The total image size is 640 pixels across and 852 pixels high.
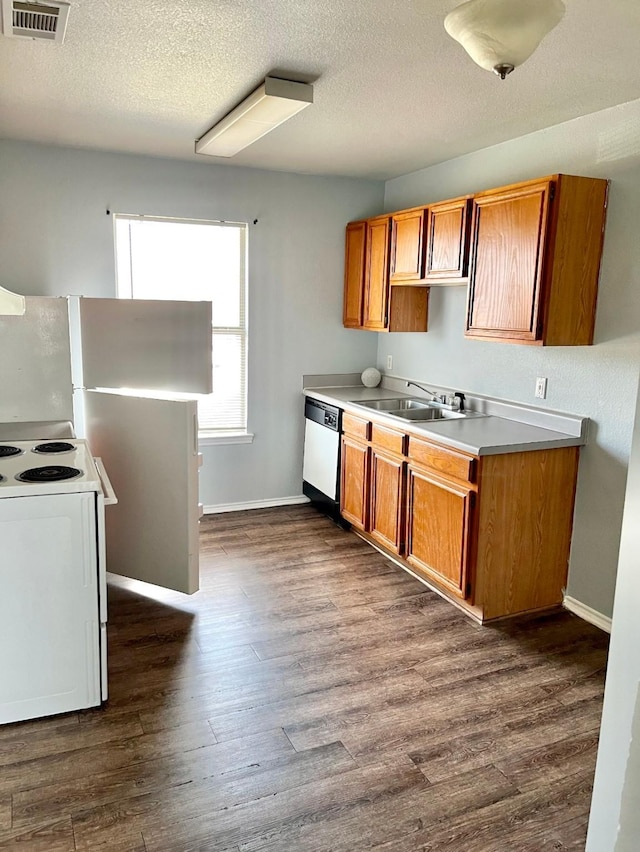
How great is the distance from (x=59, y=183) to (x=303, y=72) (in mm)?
2157

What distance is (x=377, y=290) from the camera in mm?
4445

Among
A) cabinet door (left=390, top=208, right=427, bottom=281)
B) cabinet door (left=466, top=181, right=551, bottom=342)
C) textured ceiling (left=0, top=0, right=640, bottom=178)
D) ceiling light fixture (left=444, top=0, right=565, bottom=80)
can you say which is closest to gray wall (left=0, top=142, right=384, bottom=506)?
textured ceiling (left=0, top=0, right=640, bottom=178)

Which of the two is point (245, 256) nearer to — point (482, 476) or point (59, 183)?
point (59, 183)

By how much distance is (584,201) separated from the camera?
299 centimetres

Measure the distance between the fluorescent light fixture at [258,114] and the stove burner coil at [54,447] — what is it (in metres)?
1.75

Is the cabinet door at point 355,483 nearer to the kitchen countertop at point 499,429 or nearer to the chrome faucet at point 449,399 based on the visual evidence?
the kitchen countertop at point 499,429

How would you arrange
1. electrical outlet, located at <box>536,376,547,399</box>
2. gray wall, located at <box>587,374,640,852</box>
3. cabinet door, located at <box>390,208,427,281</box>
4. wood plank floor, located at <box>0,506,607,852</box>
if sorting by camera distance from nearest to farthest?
gray wall, located at <box>587,374,640,852</box>, wood plank floor, located at <box>0,506,607,852</box>, electrical outlet, located at <box>536,376,547,399</box>, cabinet door, located at <box>390,208,427,281</box>

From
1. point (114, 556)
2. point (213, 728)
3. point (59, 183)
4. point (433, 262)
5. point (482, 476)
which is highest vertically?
point (59, 183)

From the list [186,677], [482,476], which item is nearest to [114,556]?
[186,677]

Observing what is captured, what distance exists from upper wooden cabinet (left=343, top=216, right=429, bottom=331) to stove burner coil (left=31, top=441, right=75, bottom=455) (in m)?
2.25

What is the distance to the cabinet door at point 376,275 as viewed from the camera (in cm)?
432

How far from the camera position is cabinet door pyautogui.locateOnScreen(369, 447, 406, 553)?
3.76m

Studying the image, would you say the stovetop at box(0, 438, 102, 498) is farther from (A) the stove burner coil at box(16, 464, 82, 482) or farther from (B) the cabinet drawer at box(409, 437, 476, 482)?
(B) the cabinet drawer at box(409, 437, 476, 482)

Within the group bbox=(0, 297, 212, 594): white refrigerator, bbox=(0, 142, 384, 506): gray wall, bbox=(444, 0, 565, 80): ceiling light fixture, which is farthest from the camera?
bbox=(0, 142, 384, 506): gray wall
